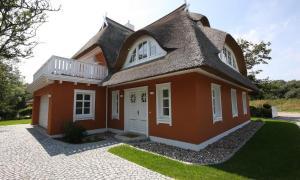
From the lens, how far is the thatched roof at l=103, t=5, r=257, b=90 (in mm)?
6589

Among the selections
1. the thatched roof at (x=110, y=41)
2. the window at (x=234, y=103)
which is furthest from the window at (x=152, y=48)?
the window at (x=234, y=103)

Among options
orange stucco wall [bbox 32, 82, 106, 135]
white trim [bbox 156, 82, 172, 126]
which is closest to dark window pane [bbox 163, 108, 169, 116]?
white trim [bbox 156, 82, 172, 126]

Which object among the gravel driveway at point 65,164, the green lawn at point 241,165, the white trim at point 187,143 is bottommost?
the green lawn at point 241,165

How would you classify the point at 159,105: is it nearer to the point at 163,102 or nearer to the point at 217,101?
the point at 163,102

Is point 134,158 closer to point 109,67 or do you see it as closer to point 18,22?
point 109,67

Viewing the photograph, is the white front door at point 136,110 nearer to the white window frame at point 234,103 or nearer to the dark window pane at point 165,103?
the dark window pane at point 165,103

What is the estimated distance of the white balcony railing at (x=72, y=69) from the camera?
9.00m

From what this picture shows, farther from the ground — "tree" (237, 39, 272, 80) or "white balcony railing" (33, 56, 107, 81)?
"tree" (237, 39, 272, 80)

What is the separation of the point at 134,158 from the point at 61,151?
2.91 meters

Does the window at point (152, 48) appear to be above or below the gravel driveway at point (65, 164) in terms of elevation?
above

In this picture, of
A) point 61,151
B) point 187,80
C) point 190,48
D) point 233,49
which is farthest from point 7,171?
point 233,49

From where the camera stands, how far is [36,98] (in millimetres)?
14375

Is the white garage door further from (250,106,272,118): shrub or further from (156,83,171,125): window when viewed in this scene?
(250,106,272,118): shrub

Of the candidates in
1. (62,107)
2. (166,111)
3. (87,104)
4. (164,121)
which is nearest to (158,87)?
(166,111)
